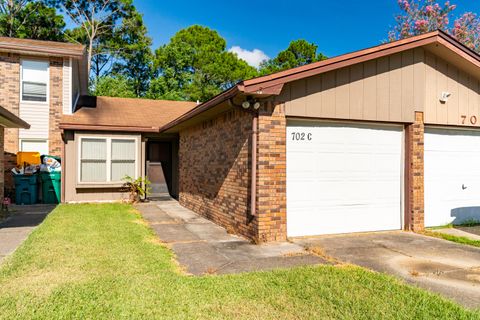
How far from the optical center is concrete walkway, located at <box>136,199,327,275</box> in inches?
186

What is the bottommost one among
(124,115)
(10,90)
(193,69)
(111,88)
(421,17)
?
(124,115)

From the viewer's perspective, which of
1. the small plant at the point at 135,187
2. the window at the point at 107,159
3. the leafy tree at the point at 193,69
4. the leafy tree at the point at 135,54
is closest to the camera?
the window at the point at 107,159

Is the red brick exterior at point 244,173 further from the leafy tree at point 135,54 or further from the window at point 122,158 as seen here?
the leafy tree at point 135,54

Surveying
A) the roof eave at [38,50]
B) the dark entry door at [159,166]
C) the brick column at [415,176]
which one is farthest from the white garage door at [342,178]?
the roof eave at [38,50]

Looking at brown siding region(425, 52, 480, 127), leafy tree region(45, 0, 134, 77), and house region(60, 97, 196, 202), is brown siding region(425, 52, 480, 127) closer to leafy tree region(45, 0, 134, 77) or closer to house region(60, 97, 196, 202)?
house region(60, 97, 196, 202)

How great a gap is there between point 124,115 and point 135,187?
10.1ft

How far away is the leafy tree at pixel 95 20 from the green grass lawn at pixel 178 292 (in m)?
27.1

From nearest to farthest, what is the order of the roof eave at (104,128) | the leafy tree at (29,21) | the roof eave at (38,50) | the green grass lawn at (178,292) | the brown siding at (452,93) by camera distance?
1. the green grass lawn at (178,292)
2. the brown siding at (452,93)
3. the roof eave at (104,128)
4. the roof eave at (38,50)
5. the leafy tree at (29,21)

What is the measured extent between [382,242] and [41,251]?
5540mm

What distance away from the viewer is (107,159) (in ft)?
39.8

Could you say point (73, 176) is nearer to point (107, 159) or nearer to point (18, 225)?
point (107, 159)

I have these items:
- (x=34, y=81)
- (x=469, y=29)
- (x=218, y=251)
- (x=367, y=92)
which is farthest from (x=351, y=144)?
(x=469, y=29)

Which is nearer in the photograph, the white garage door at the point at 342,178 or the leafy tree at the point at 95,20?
the white garage door at the point at 342,178

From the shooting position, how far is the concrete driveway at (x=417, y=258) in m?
4.02
